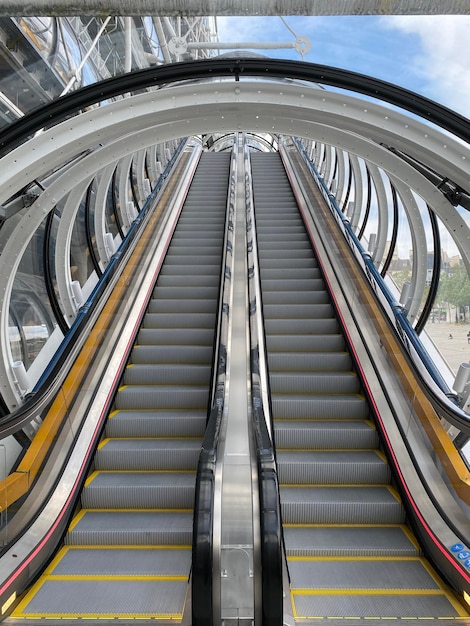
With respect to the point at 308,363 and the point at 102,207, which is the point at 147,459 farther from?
the point at 102,207

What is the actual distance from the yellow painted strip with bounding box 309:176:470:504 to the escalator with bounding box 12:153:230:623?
2.07 m

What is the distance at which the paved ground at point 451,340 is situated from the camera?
5207 mm

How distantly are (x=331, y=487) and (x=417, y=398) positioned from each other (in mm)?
1188

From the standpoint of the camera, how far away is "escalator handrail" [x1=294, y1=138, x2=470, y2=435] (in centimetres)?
359

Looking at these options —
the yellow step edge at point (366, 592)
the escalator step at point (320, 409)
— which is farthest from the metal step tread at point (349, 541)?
the escalator step at point (320, 409)

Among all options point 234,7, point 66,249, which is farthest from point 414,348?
point 66,249

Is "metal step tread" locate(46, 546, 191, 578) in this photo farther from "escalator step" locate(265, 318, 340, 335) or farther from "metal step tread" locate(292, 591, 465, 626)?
"escalator step" locate(265, 318, 340, 335)

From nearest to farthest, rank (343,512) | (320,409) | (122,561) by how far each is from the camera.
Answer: (122,561)
(343,512)
(320,409)

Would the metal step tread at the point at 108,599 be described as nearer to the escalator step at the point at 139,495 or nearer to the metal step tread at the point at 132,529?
the metal step tread at the point at 132,529

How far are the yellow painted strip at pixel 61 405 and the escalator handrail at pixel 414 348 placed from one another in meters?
3.39

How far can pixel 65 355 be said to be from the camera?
459 cm

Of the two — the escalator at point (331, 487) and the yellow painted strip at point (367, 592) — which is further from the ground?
the escalator at point (331, 487)

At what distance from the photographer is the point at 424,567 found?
3514 mm

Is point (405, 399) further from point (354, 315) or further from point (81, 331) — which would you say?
point (81, 331)
